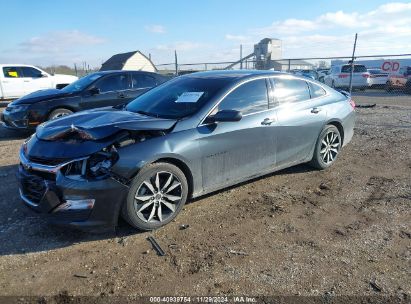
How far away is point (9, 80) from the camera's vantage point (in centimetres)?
1497

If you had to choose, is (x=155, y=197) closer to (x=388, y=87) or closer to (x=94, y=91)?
(x=94, y=91)

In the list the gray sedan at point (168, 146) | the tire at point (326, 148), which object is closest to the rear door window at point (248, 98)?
the gray sedan at point (168, 146)

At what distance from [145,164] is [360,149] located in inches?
202

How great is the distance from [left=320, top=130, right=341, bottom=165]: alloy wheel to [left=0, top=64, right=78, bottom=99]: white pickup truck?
12.2 m

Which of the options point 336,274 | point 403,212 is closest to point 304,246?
point 336,274

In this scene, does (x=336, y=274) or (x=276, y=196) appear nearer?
(x=336, y=274)

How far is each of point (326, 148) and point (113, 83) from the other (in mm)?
5600

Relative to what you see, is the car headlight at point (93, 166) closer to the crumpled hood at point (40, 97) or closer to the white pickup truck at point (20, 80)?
the crumpled hood at point (40, 97)

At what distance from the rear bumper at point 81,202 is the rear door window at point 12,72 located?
1363 cm

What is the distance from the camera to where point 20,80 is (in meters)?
15.2

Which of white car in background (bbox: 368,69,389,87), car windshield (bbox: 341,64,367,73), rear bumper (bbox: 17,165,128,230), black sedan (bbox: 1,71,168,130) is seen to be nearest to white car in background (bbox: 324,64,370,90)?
car windshield (bbox: 341,64,367,73)

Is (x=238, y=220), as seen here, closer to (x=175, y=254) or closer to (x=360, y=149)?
(x=175, y=254)

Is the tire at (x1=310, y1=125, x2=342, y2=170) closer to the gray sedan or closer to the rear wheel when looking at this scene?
the gray sedan

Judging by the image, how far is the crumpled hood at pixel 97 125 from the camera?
Result: 12.3ft
